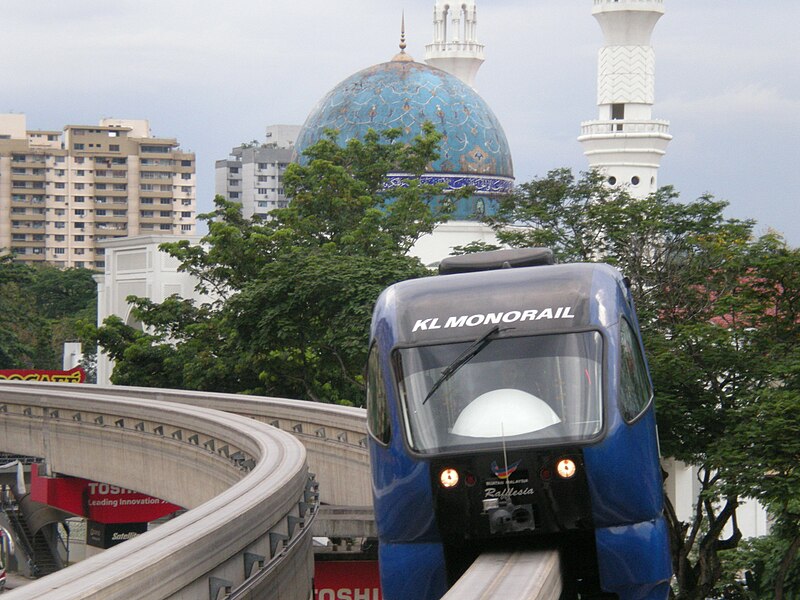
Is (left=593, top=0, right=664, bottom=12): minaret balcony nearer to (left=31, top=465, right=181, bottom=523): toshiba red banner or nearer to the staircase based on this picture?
the staircase

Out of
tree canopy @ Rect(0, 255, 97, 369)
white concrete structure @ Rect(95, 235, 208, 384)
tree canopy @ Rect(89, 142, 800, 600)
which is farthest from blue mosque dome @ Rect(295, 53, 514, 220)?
tree canopy @ Rect(0, 255, 97, 369)

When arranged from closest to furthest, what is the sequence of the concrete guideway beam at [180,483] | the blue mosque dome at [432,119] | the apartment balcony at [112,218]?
the concrete guideway beam at [180,483], the blue mosque dome at [432,119], the apartment balcony at [112,218]

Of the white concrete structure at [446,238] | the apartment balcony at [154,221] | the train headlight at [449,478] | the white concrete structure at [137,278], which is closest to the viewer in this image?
the train headlight at [449,478]

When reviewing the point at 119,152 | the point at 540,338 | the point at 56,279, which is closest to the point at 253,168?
the point at 119,152

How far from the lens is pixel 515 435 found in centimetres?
1174

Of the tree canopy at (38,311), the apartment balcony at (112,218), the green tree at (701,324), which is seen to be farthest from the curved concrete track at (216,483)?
the apartment balcony at (112,218)

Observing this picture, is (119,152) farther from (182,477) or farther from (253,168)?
(182,477)

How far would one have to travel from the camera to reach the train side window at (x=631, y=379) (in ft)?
39.1

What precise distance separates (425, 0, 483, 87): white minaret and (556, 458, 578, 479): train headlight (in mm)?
58461

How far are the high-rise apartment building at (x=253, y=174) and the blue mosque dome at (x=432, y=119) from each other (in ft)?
391

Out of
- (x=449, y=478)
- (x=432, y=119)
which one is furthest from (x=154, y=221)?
(x=449, y=478)

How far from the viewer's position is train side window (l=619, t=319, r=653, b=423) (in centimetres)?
1191

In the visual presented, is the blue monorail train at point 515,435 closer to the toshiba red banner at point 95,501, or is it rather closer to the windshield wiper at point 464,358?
the windshield wiper at point 464,358

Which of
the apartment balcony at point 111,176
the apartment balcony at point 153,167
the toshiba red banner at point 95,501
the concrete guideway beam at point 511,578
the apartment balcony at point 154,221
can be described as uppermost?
the apartment balcony at point 153,167
